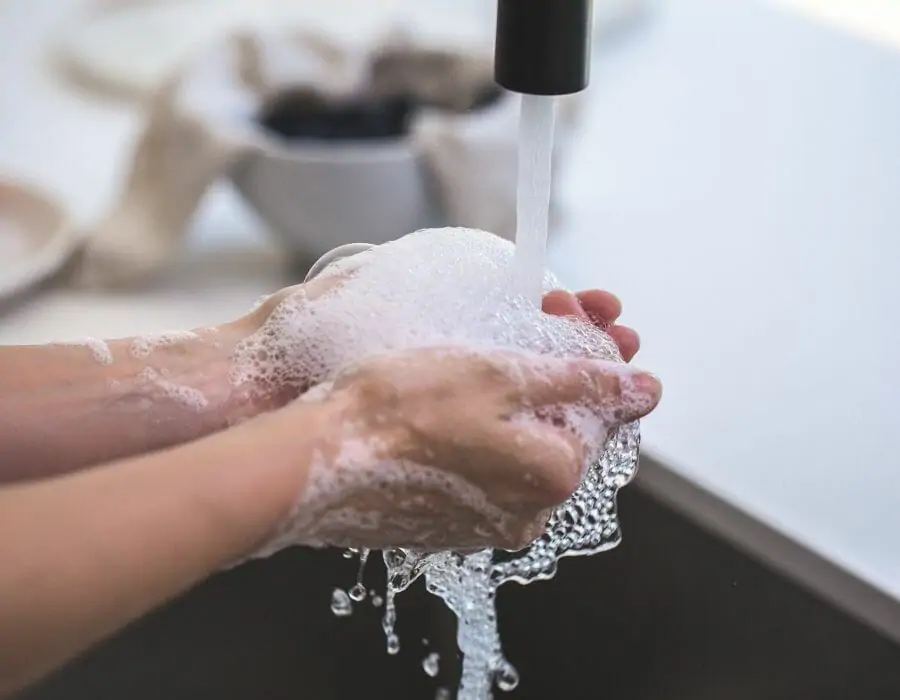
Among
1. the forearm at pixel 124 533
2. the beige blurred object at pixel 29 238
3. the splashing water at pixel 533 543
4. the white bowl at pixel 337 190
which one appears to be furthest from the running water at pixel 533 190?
the beige blurred object at pixel 29 238

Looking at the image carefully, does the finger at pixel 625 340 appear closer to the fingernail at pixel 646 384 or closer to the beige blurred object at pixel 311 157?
the fingernail at pixel 646 384

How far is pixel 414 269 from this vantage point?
480 millimetres

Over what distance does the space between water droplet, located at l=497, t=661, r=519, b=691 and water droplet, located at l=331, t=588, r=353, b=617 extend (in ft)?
0.32

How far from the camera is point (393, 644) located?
638mm

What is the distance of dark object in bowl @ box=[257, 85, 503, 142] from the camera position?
2.40ft

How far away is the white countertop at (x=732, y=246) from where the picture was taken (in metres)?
0.63

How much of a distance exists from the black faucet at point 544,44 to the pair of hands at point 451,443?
0.37 feet

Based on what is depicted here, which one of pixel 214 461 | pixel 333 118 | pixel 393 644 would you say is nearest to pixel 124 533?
pixel 214 461

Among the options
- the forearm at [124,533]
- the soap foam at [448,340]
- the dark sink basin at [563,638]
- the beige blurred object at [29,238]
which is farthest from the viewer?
the beige blurred object at [29,238]

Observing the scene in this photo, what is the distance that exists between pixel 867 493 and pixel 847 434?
1.7 inches

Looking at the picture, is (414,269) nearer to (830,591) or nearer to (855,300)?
(830,591)

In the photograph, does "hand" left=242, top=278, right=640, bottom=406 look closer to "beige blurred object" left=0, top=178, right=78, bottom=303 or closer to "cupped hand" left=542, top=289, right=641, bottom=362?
"cupped hand" left=542, top=289, right=641, bottom=362

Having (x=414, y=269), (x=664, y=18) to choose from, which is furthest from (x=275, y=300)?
(x=664, y=18)

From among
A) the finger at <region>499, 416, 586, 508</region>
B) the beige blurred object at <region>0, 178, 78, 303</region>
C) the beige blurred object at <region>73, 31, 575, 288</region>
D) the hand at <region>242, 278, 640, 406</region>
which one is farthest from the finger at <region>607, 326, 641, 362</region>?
the beige blurred object at <region>0, 178, 78, 303</region>
